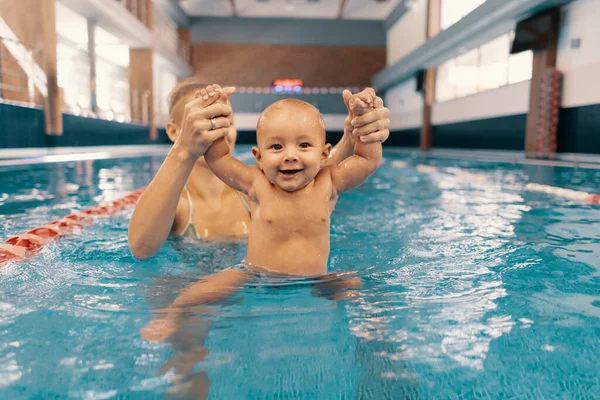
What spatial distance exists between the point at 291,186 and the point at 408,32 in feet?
67.3

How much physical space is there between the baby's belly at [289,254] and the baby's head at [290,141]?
230mm

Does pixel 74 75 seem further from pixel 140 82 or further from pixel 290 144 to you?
pixel 290 144

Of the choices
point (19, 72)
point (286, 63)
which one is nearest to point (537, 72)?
point (19, 72)

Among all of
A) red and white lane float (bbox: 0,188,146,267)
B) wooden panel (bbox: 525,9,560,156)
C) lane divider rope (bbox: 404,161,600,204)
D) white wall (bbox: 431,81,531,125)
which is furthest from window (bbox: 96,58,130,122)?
red and white lane float (bbox: 0,188,146,267)

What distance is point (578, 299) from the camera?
5.45ft

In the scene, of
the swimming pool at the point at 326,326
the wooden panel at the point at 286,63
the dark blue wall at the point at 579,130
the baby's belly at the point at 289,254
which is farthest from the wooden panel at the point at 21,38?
the wooden panel at the point at 286,63

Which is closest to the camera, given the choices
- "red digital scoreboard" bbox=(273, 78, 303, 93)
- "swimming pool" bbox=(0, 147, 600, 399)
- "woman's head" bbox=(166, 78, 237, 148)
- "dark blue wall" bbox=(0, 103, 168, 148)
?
"swimming pool" bbox=(0, 147, 600, 399)

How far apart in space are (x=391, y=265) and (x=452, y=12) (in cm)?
1680

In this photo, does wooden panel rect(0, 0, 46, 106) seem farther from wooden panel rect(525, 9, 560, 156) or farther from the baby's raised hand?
wooden panel rect(525, 9, 560, 156)

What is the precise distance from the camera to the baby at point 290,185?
5.68 feet

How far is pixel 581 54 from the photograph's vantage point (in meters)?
10.3

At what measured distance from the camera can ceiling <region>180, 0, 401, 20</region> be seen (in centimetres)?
2189

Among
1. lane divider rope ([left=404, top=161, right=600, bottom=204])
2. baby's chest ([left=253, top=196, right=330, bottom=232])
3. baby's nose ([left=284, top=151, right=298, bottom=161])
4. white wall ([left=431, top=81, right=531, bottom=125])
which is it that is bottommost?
lane divider rope ([left=404, top=161, right=600, bottom=204])

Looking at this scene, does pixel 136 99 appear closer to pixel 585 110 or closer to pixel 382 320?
pixel 585 110
